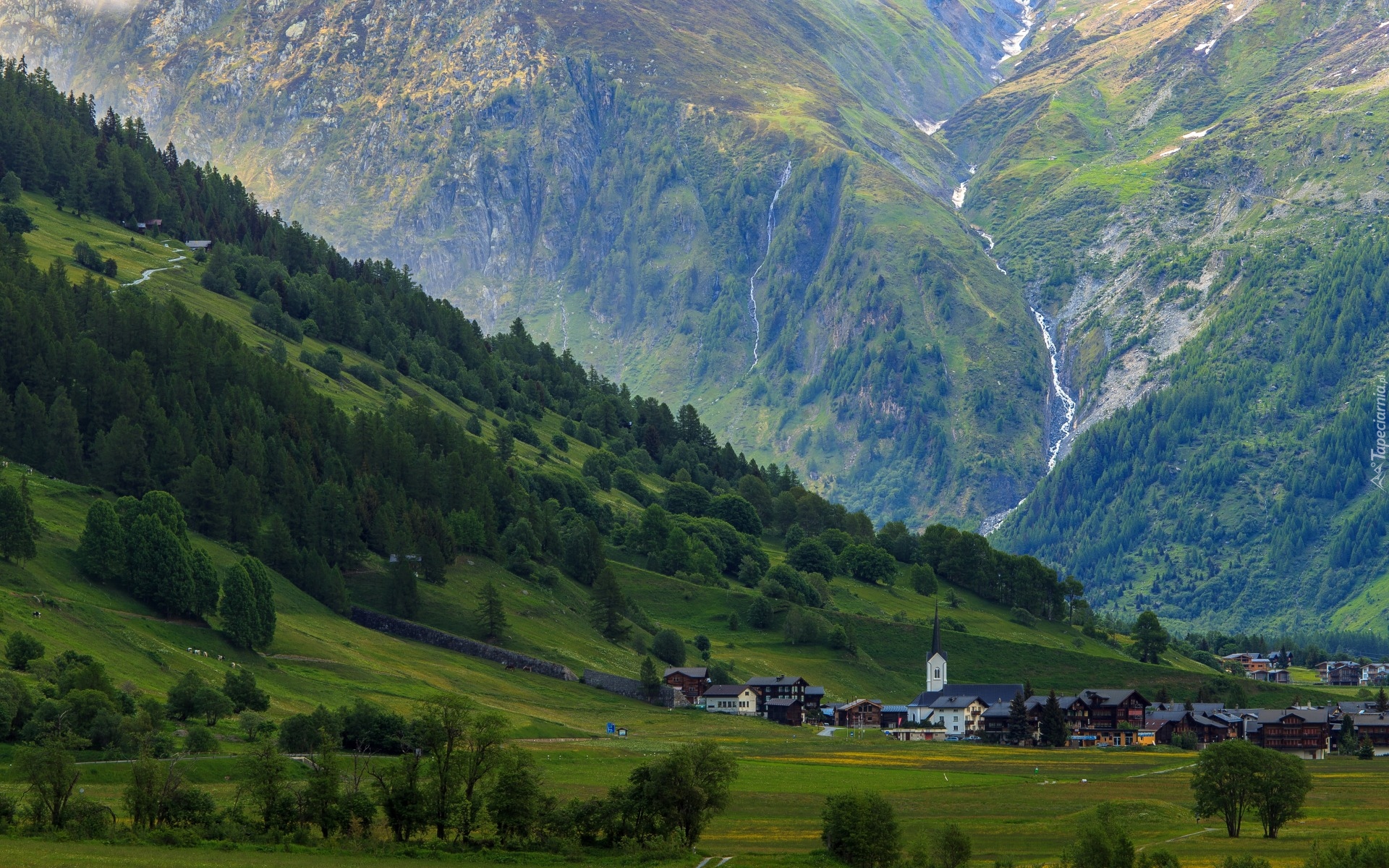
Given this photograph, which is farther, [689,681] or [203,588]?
[689,681]

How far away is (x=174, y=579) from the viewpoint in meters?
150

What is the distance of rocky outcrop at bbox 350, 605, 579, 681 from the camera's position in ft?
591

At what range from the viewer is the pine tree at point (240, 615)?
488 ft

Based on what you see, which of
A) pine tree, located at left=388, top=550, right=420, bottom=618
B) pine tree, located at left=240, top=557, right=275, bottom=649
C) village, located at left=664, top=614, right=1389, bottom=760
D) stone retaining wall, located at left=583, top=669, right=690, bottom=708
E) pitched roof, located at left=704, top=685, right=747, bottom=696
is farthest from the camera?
pitched roof, located at left=704, top=685, right=747, bottom=696

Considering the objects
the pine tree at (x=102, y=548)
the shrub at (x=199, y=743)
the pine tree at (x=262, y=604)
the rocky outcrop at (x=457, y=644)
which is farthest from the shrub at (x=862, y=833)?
the rocky outcrop at (x=457, y=644)

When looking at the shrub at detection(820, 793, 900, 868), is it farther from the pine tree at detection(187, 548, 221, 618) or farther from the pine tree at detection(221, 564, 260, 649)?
the pine tree at detection(187, 548, 221, 618)

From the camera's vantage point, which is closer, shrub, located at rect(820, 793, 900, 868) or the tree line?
the tree line

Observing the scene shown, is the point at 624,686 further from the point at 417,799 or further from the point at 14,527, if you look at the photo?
the point at 417,799

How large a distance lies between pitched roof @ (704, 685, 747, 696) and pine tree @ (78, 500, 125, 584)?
237 ft

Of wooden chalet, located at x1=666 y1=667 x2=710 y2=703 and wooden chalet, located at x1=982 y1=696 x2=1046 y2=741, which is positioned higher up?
wooden chalet, located at x1=666 y1=667 x2=710 y2=703

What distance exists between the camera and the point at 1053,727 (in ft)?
620

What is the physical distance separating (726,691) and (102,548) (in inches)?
2980

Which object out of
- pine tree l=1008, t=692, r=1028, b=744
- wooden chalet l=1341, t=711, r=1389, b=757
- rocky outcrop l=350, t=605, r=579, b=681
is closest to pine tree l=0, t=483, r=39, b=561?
rocky outcrop l=350, t=605, r=579, b=681

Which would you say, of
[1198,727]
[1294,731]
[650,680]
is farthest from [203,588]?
[1294,731]
